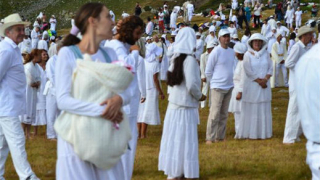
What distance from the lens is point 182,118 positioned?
1023 centimetres

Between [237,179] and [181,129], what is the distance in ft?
3.58

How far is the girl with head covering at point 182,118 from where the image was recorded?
1010 centimetres

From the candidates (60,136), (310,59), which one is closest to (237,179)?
(60,136)

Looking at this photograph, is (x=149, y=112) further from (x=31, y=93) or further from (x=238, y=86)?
(x=31, y=93)

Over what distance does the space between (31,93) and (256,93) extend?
4.94 m

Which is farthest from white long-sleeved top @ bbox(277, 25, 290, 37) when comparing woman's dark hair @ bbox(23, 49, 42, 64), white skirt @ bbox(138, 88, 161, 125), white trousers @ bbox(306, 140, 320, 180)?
white trousers @ bbox(306, 140, 320, 180)

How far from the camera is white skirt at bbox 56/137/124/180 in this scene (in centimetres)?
531

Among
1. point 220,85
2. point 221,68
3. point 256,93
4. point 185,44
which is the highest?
point 185,44

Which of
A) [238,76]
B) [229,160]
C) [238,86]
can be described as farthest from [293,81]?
[229,160]

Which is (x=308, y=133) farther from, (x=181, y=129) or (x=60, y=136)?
(x=181, y=129)

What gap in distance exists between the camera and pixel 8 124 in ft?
30.2

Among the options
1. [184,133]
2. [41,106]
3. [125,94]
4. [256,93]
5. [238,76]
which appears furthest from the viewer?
[41,106]

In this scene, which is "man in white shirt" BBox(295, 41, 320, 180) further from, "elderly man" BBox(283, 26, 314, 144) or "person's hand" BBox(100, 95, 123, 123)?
"elderly man" BBox(283, 26, 314, 144)

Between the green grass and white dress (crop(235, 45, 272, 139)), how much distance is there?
326 mm
